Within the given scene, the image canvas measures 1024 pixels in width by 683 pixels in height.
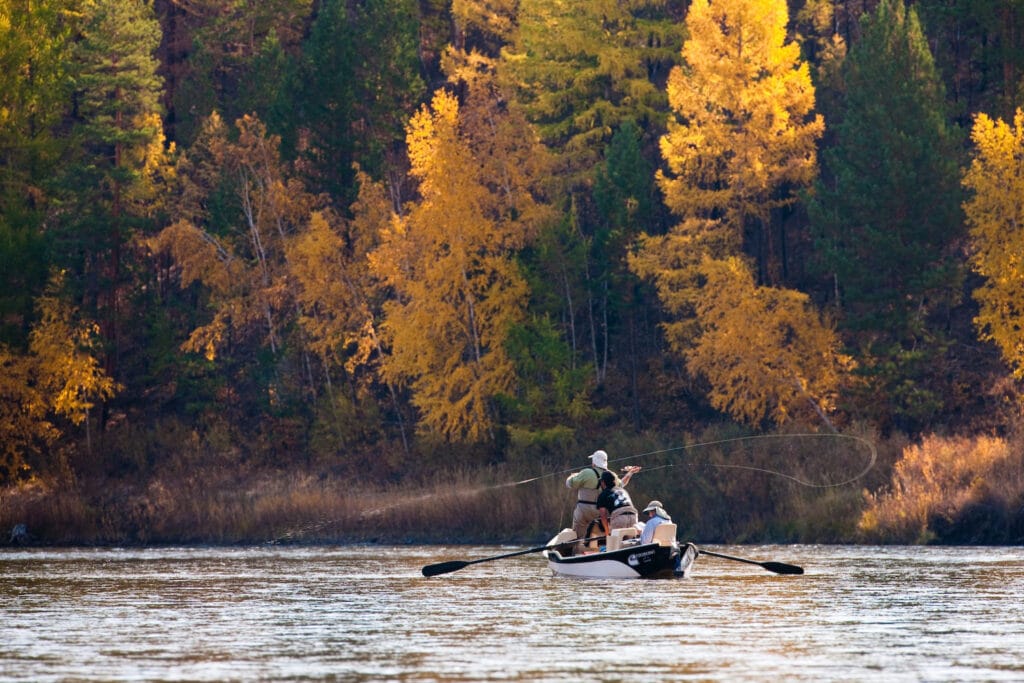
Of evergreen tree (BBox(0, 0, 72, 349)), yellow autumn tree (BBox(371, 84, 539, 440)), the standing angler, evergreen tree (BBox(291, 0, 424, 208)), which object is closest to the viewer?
the standing angler

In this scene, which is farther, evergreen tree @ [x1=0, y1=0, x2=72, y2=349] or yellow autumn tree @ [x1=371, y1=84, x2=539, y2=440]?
evergreen tree @ [x1=0, y1=0, x2=72, y2=349]

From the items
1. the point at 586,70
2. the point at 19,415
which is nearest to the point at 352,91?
the point at 586,70

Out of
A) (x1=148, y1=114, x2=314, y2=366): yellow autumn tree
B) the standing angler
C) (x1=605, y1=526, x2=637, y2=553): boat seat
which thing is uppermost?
(x1=148, y1=114, x2=314, y2=366): yellow autumn tree

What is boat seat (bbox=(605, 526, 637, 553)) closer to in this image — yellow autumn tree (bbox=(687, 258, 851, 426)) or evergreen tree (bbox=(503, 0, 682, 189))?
yellow autumn tree (bbox=(687, 258, 851, 426))

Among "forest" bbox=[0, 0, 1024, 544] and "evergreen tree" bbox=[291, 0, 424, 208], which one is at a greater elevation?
"evergreen tree" bbox=[291, 0, 424, 208]

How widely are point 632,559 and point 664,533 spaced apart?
30.9 inches

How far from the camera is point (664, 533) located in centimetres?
3222

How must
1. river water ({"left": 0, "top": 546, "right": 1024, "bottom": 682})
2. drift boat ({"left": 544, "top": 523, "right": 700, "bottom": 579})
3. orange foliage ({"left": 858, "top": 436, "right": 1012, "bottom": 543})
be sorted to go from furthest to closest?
orange foliage ({"left": 858, "top": 436, "right": 1012, "bottom": 543}) < drift boat ({"left": 544, "top": 523, "right": 700, "bottom": 579}) < river water ({"left": 0, "top": 546, "right": 1024, "bottom": 682})

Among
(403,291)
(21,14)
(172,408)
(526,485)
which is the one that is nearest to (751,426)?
(526,485)

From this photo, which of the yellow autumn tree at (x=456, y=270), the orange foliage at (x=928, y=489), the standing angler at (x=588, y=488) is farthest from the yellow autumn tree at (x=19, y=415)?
the standing angler at (x=588, y=488)

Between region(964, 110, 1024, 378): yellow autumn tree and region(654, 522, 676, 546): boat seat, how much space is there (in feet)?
79.7

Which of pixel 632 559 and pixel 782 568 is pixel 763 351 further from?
pixel 632 559

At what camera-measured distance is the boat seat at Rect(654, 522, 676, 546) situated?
105ft

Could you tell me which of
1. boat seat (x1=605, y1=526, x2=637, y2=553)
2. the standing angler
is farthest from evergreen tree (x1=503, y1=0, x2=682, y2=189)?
boat seat (x1=605, y1=526, x2=637, y2=553)
